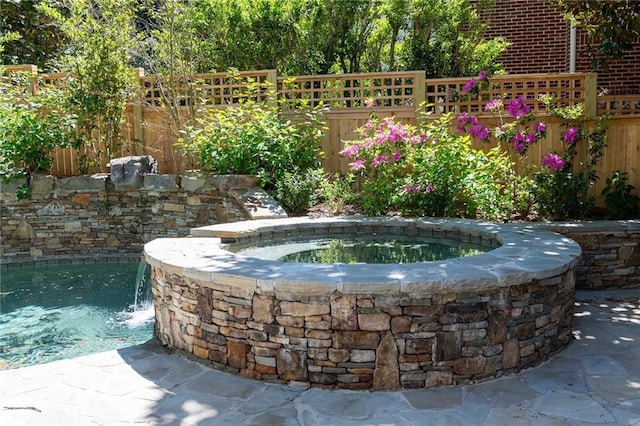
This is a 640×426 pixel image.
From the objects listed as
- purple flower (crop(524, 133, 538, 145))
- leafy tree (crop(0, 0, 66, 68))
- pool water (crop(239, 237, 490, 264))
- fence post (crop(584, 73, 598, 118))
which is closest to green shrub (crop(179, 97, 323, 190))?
pool water (crop(239, 237, 490, 264))

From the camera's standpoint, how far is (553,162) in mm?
6789

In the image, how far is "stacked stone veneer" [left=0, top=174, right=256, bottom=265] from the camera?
8.39 meters

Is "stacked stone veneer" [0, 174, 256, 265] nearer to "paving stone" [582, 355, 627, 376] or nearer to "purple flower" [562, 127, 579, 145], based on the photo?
"purple flower" [562, 127, 579, 145]

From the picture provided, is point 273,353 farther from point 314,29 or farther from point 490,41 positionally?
point 490,41

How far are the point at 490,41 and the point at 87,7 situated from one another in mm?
6678

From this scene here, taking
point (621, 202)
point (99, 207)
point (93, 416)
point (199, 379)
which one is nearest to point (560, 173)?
point (621, 202)

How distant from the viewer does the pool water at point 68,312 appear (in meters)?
4.86

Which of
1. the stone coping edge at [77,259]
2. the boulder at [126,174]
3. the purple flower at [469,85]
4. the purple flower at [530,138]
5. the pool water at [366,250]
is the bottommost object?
the stone coping edge at [77,259]

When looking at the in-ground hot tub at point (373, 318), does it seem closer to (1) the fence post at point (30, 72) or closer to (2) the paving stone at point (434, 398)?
(2) the paving stone at point (434, 398)

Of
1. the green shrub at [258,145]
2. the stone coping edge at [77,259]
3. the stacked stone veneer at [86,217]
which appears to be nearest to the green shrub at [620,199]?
the green shrub at [258,145]

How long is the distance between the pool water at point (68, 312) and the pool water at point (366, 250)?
129 cm

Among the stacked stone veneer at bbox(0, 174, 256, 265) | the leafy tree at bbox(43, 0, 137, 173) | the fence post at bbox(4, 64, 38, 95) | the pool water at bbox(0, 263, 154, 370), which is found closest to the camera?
the pool water at bbox(0, 263, 154, 370)

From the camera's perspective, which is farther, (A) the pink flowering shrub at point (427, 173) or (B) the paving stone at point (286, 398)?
(A) the pink flowering shrub at point (427, 173)

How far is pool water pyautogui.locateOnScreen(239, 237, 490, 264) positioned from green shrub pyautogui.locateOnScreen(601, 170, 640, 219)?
2.27 meters
